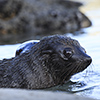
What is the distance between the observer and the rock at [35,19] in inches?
551

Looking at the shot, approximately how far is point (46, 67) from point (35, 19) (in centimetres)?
933

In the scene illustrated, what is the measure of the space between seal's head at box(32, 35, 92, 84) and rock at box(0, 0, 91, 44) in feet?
27.6

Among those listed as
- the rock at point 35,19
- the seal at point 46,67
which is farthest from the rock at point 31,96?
the rock at point 35,19

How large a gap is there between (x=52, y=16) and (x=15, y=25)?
1.58 m

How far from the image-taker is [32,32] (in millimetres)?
13570

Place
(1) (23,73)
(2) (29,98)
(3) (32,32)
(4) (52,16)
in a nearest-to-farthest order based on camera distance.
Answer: (2) (29,98) → (1) (23,73) → (3) (32,32) → (4) (52,16)

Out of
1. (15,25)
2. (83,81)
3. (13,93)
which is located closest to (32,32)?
(15,25)

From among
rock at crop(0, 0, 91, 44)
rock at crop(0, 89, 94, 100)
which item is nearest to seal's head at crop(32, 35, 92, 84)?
rock at crop(0, 89, 94, 100)

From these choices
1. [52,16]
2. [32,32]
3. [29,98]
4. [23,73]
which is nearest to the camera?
[29,98]

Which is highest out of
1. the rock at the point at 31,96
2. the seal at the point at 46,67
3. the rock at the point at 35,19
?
the rock at the point at 35,19

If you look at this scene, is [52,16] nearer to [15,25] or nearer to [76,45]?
[15,25]

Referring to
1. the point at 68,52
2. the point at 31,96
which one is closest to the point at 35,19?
the point at 68,52

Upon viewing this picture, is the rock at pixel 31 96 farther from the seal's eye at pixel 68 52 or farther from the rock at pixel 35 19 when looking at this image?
the rock at pixel 35 19

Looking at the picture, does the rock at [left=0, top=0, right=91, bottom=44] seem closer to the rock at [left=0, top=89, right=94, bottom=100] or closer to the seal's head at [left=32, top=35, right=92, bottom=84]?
the seal's head at [left=32, top=35, right=92, bottom=84]
